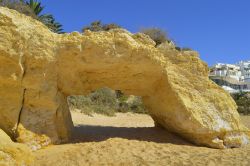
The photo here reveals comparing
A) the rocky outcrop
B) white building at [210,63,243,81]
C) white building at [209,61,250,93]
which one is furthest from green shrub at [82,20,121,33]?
white building at [210,63,243,81]

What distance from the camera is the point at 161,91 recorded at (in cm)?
935

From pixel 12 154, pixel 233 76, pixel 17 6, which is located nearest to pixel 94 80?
pixel 12 154

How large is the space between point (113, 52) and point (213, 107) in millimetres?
3040

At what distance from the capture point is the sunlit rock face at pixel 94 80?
7922 mm

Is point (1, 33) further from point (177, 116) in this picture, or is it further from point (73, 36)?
point (177, 116)

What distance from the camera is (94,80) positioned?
9.33 metres

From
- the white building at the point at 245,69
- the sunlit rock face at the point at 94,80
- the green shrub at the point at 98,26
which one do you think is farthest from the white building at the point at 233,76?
the sunlit rock face at the point at 94,80

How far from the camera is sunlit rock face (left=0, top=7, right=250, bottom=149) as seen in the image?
26.0ft

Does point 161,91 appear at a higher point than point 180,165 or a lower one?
higher

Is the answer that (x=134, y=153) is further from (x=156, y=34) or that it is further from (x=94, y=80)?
(x=156, y=34)

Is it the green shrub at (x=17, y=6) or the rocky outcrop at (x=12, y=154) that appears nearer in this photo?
the rocky outcrop at (x=12, y=154)

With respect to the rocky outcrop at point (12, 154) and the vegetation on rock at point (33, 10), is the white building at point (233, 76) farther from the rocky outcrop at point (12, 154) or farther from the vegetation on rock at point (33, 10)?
the rocky outcrop at point (12, 154)

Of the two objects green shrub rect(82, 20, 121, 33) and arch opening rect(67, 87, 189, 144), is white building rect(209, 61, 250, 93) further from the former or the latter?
arch opening rect(67, 87, 189, 144)

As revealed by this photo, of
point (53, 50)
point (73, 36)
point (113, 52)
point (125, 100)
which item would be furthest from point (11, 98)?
point (125, 100)
